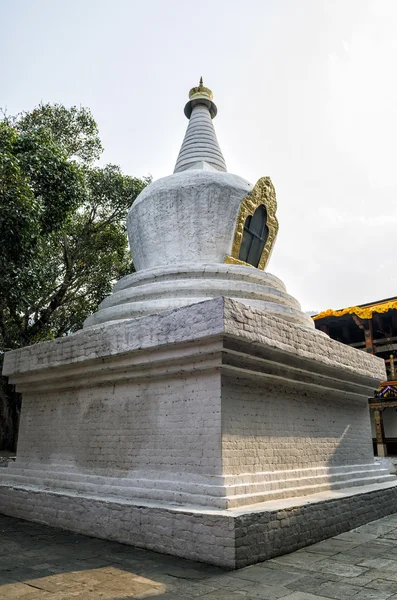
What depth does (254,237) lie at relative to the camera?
9.46m

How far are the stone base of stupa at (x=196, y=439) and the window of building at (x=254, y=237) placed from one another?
2.80m

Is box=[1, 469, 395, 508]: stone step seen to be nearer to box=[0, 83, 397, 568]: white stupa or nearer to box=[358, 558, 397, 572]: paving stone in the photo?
box=[0, 83, 397, 568]: white stupa

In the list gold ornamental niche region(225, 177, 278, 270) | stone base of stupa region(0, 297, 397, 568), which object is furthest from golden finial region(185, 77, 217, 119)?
stone base of stupa region(0, 297, 397, 568)

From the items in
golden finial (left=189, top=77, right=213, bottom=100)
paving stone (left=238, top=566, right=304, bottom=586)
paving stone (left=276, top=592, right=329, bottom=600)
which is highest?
golden finial (left=189, top=77, right=213, bottom=100)

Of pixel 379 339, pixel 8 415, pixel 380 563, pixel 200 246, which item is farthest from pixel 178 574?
pixel 379 339

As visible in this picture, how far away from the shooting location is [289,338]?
609 centimetres

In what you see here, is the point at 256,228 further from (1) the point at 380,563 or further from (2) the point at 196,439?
(1) the point at 380,563

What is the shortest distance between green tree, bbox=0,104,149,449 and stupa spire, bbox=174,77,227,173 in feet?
7.91

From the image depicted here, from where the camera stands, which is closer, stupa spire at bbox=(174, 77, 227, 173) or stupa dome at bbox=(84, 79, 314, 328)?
stupa dome at bbox=(84, 79, 314, 328)

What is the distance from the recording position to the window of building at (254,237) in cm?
921

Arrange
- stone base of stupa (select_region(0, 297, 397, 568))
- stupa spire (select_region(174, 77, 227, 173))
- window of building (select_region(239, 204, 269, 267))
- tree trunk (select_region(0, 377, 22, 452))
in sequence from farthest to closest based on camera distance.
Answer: tree trunk (select_region(0, 377, 22, 452)) < stupa spire (select_region(174, 77, 227, 173)) < window of building (select_region(239, 204, 269, 267)) < stone base of stupa (select_region(0, 297, 397, 568))

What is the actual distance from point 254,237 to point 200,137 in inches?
131

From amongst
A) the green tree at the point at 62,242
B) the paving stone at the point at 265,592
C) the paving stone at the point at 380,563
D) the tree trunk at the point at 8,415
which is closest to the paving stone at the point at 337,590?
the paving stone at the point at 265,592

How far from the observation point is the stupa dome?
7461 mm
